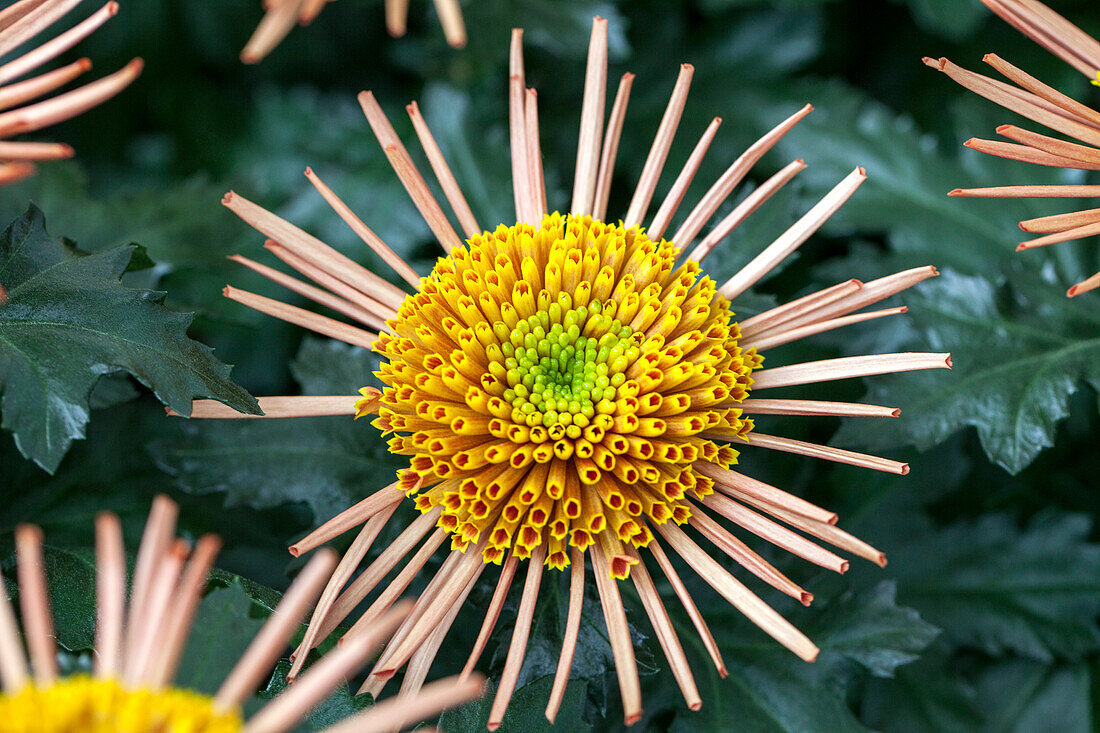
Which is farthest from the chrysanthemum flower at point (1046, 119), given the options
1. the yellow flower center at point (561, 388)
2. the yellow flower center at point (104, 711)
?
the yellow flower center at point (104, 711)

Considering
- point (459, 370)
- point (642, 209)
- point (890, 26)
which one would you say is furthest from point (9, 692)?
point (890, 26)

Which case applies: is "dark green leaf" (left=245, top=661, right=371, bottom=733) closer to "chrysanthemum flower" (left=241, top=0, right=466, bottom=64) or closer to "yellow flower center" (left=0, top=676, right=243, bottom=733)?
"yellow flower center" (left=0, top=676, right=243, bottom=733)

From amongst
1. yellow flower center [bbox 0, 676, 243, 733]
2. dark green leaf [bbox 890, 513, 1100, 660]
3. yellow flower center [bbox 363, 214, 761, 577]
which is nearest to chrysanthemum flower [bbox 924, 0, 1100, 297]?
yellow flower center [bbox 363, 214, 761, 577]

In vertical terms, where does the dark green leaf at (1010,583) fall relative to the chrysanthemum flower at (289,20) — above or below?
below

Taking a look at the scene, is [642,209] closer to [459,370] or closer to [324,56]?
[459,370]

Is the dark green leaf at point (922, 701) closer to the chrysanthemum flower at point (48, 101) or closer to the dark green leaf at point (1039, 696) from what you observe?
the dark green leaf at point (1039, 696)

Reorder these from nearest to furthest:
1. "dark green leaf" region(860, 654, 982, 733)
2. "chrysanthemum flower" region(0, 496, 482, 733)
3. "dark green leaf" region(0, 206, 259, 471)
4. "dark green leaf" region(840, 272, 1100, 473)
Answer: "chrysanthemum flower" region(0, 496, 482, 733)
"dark green leaf" region(0, 206, 259, 471)
"dark green leaf" region(840, 272, 1100, 473)
"dark green leaf" region(860, 654, 982, 733)
